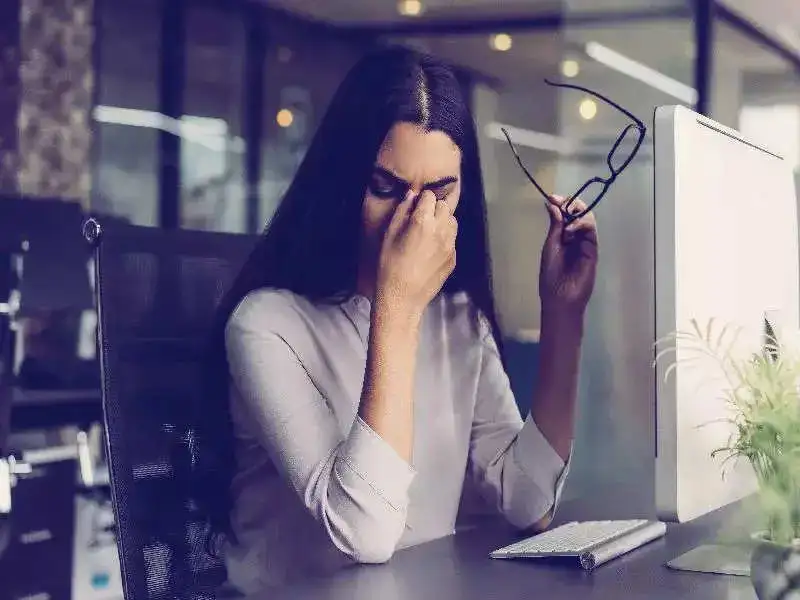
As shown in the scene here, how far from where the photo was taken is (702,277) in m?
1.06

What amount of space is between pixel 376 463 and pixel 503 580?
209mm

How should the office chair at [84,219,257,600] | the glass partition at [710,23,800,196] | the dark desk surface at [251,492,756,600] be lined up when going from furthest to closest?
1. the glass partition at [710,23,800,196]
2. the office chair at [84,219,257,600]
3. the dark desk surface at [251,492,756,600]

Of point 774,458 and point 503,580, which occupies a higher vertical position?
point 774,458

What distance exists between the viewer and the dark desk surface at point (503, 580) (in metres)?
0.98

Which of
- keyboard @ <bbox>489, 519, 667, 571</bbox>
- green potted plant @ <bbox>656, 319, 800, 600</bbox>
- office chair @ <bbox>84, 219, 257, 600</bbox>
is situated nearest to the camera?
green potted plant @ <bbox>656, 319, 800, 600</bbox>

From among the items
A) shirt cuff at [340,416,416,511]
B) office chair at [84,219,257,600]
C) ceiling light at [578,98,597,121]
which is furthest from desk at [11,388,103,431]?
shirt cuff at [340,416,416,511]

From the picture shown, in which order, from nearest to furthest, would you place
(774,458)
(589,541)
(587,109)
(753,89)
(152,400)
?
(774,458) < (589,541) < (152,400) < (587,109) < (753,89)

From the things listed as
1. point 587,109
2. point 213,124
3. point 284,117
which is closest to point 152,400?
point 587,109

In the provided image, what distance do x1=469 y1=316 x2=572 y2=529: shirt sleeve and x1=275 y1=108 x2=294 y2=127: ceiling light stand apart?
15.6 ft

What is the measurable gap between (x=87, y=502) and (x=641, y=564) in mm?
3469

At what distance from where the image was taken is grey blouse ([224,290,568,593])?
3.87 ft

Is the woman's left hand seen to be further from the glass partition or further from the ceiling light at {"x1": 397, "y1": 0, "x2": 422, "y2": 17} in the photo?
the ceiling light at {"x1": 397, "y1": 0, "x2": 422, "y2": 17}

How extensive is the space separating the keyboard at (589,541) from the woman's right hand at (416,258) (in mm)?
299

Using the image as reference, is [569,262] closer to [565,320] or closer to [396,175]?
[565,320]
